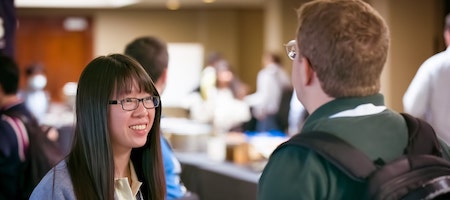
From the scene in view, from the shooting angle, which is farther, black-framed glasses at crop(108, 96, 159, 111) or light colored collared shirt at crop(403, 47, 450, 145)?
light colored collared shirt at crop(403, 47, 450, 145)

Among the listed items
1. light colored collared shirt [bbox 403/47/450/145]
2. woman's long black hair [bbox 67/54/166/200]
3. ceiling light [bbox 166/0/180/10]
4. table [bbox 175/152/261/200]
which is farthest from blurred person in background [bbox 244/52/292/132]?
woman's long black hair [bbox 67/54/166/200]

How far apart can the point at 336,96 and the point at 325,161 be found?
0.15 meters

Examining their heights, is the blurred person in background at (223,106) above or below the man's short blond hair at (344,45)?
below

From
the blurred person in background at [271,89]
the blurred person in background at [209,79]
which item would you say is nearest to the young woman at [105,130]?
the blurred person in background at [209,79]

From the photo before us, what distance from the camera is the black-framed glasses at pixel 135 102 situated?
213 centimetres

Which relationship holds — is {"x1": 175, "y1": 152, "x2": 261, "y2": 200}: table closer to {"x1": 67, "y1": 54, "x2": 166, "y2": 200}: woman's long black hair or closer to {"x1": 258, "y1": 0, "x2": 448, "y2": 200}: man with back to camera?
{"x1": 67, "y1": 54, "x2": 166, "y2": 200}: woman's long black hair

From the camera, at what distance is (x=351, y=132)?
161cm

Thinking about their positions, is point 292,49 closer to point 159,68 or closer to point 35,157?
point 159,68

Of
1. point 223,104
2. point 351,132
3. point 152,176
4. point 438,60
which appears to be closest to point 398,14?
point 223,104

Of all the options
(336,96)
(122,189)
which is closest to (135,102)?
(122,189)

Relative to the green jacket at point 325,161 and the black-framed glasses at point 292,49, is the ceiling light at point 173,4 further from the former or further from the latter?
the green jacket at point 325,161

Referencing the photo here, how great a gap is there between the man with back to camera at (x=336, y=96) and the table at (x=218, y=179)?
10.7 ft

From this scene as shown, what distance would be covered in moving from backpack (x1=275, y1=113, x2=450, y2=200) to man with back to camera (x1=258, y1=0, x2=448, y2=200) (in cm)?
3

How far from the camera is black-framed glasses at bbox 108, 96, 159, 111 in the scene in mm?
2129
